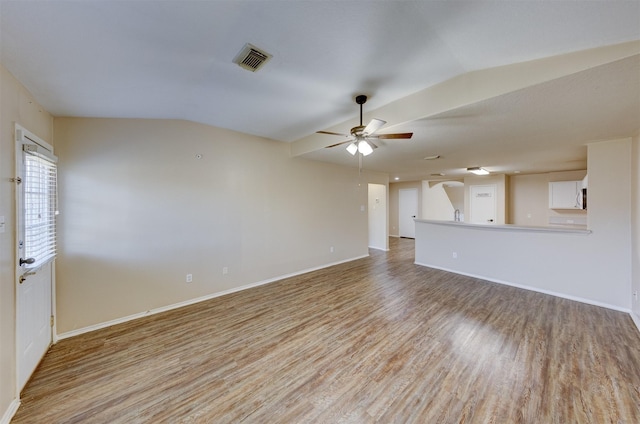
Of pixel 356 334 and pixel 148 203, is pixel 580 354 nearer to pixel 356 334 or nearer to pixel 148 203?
pixel 356 334

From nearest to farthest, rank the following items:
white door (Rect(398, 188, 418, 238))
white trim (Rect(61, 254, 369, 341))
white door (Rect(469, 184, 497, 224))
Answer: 1. white trim (Rect(61, 254, 369, 341))
2. white door (Rect(469, 184, 497, 224))
3. white door (Rect(398, 188, 418, 238))

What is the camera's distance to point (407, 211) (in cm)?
930

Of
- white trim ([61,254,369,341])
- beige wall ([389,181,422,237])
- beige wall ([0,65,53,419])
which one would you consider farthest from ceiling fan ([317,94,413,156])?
beige wall ([389,181,422,237])

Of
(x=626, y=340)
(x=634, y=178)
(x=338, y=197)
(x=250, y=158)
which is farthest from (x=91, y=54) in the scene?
(x=634, y=178)

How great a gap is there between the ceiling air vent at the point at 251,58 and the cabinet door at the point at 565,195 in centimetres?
751

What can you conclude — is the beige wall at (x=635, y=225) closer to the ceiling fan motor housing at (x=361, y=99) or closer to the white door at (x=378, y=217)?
the ceiling fan motor housing at (x=361, y=99)

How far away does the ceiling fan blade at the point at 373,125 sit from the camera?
2.24 m

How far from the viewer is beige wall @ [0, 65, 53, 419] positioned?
159 cm

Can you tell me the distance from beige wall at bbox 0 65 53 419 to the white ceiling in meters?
0.23

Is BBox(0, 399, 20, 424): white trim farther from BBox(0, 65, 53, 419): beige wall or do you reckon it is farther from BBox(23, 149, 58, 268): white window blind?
BBox(23, 149, 58, 268): white window blind

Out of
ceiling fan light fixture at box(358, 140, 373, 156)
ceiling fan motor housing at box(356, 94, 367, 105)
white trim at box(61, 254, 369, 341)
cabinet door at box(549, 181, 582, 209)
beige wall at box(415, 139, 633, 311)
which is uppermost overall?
ceiling fan motor housing at box(356, 94, 367, 105)

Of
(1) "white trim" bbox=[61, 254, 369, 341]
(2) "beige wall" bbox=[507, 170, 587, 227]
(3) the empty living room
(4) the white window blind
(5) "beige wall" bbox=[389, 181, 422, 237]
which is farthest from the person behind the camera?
(5) "beige wall" bbox=[389, 181, 422, 237]

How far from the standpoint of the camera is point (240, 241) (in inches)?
154

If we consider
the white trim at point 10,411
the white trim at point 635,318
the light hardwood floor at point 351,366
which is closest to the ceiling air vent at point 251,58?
the light hardwood floor at point 351,366
